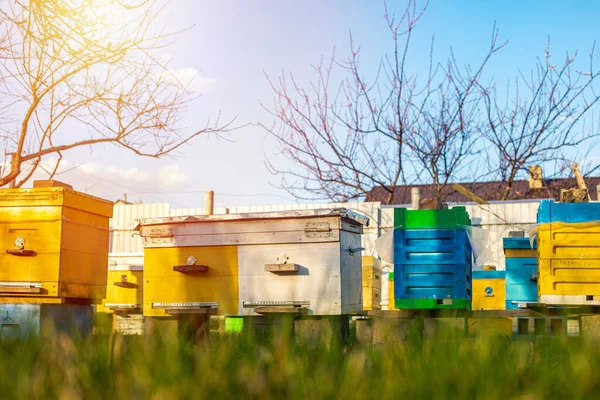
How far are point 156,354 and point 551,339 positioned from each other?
5.56 ft

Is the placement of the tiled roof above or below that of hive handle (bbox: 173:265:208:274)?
above

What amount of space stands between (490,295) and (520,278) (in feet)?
4.13

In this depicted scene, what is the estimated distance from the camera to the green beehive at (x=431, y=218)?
17.5 ft

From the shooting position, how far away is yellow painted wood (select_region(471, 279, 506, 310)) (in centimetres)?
770

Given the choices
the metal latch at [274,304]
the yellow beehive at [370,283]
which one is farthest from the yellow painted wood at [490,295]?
the metal latch at [274,304]

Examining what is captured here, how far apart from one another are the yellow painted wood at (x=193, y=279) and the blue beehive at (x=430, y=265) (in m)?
1.31

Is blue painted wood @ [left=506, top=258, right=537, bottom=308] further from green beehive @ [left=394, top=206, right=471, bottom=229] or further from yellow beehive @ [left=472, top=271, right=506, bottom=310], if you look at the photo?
green beehive @ [left=394, top=206, right=471, bottom=229]

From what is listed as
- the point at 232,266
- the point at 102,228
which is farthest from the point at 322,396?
the point at 102,228

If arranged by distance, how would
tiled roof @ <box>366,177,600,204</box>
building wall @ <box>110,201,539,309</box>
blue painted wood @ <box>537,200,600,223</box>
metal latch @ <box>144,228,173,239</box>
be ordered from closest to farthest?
1. blue painted wood @ <box>537,200,600,223</box>
2. metal latch @ <box>144,228,173,239</box>
3. building wall @ <box>110,201,539,309</box>
4. tiled roof @ <box>366,177,600,204</box>

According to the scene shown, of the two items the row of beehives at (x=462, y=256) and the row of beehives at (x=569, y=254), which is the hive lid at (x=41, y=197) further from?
the row of beehives at (x=569, y=254)

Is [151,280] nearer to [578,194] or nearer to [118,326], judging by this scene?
[118,326]

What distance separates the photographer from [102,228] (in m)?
5.68

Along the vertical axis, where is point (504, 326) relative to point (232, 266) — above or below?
below

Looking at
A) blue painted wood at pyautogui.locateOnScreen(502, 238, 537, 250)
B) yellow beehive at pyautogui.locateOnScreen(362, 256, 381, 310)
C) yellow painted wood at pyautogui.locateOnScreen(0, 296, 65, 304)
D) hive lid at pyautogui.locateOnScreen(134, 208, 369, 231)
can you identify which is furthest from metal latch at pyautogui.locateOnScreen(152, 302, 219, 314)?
yellow beehive at pyautogui.locateOnScreen(362, 256, 381, 310)
